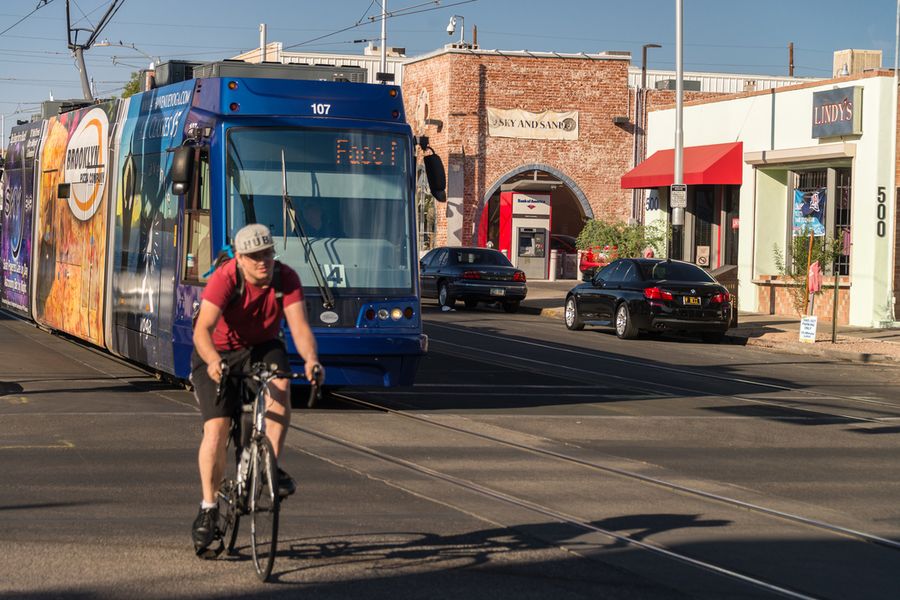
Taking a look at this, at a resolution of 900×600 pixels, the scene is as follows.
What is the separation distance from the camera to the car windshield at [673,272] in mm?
25781

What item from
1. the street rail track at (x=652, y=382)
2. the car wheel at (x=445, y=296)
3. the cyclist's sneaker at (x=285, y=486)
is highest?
the car wheel at (x=445, y=296)

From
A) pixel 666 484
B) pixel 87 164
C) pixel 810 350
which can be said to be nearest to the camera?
pixel 666 484

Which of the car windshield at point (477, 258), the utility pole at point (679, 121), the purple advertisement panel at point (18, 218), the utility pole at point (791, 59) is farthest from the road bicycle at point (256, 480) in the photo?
the utility pole at point (791, 59)

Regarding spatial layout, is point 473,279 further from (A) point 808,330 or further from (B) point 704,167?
(A) point 808,330

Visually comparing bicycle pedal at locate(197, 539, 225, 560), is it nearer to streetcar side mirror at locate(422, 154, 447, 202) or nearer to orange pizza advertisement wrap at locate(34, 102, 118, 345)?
streetcar side mirror at locate(422, 154, 447, 202)

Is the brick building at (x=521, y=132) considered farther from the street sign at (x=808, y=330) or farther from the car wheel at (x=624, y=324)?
the street sign at (x=808, y=330)

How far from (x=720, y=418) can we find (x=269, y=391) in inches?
319

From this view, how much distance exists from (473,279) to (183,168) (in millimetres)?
20706

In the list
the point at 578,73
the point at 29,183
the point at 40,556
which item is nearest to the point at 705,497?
the point at 40,556

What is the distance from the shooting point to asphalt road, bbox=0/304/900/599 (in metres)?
6.91

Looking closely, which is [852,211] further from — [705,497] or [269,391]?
[269,391]

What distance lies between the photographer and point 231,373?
691 centimetres

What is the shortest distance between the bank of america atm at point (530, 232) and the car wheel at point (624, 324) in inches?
877

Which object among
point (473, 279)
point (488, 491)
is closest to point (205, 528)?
point (488, 491)
